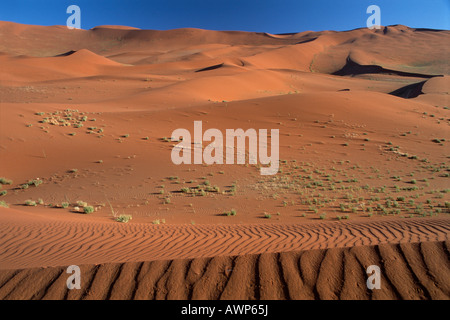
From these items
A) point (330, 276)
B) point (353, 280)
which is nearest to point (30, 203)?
point (330, 276)

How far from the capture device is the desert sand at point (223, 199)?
12.5 feet

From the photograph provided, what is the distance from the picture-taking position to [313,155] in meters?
18.7

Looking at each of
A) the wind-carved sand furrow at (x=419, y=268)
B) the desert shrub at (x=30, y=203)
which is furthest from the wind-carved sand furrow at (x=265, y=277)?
the desert shrub at (x=30, y=203)

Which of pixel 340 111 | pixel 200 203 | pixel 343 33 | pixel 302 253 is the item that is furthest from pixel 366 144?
pixel 343 33

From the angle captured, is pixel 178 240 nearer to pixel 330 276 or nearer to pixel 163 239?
pixel 163 239

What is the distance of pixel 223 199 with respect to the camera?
1247cm

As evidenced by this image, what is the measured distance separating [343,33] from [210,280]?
14373cm

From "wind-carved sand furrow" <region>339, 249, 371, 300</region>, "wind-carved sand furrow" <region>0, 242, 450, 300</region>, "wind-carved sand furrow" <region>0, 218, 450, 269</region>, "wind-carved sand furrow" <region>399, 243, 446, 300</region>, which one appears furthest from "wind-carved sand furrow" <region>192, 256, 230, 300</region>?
"wind-carved sand furrow" <region>399, 243, 446, 300</region>

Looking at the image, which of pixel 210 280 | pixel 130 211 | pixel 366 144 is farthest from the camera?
pixel 366 144

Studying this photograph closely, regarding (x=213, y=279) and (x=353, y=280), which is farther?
(x=213, y=279)

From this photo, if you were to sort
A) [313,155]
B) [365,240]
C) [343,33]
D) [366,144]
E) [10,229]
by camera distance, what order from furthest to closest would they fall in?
[343,33]
[366,144]
[313,155]
[10,229]
[365,240]

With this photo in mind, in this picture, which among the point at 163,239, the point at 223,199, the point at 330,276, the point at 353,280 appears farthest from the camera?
the point at 223,199

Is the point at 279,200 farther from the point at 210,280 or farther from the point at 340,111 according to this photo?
the point at 340,111

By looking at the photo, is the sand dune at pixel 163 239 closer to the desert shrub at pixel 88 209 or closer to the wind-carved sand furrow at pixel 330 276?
the wind-carved sand furrow at pixel 330 276
